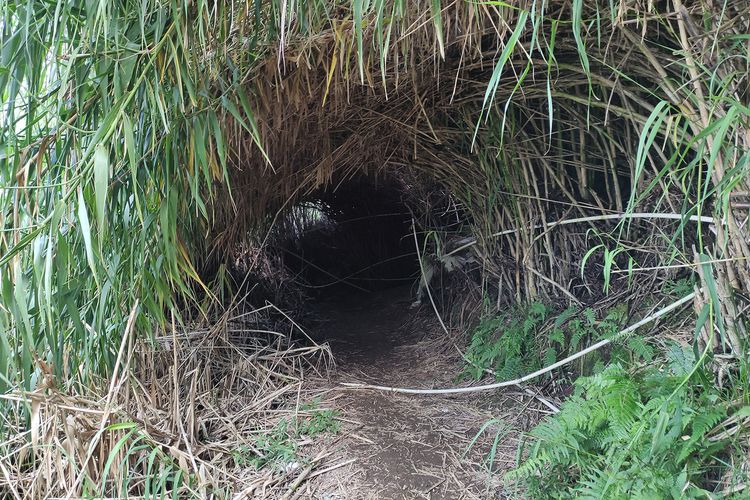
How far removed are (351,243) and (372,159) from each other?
298 cm

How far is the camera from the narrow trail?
207 cm

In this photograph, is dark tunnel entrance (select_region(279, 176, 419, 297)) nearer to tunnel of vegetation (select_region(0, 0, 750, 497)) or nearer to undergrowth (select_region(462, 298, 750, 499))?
tunnel of vegetation (select_region(0, 0, 750, 497))

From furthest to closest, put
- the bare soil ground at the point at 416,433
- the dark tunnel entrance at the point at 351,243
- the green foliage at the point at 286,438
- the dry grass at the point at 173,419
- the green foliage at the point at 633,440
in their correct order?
the dark tunnel entrance at the point at 351,243 → the green foliage at the point at 286,438 → the bare soil ground at the point at 416,433 → the dry grass at the point at 173,419 → the green foliage at the point at 633,440

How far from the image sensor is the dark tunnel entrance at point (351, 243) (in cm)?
531

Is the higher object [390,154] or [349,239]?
[390,154]

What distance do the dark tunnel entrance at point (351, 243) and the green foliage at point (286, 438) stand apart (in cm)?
266

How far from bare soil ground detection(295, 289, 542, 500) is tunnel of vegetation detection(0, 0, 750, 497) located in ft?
1.12

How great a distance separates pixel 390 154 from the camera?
310 cm

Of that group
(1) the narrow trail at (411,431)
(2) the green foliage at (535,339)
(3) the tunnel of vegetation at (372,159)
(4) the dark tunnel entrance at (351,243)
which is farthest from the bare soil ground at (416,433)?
(4) the dark tunnel entrance at (351,243)

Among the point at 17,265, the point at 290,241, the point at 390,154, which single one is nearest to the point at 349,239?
the point at 290,241

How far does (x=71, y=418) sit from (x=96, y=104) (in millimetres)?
1046

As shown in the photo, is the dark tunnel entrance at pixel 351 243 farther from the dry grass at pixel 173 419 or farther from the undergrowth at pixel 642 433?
the undergrowth at pixel 642 433

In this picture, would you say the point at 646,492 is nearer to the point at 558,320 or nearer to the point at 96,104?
the point at 558,320

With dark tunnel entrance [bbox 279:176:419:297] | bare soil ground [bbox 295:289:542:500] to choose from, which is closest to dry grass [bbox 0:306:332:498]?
bare soil ground [bbox 295:289:542:500]
